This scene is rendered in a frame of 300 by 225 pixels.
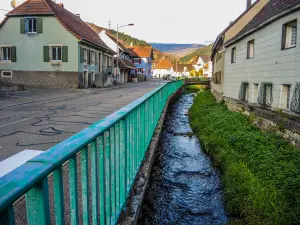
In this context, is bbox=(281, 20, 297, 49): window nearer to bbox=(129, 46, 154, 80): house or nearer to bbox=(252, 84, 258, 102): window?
bbox=(252, 84, 258, 102): window

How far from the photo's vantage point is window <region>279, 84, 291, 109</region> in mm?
9361

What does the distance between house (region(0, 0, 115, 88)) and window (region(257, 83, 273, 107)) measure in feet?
67.7

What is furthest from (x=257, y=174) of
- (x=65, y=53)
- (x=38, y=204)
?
(x=65, y=53)

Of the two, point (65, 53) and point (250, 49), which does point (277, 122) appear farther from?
point (65, 53)

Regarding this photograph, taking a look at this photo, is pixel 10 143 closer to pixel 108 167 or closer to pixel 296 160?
pixel 108 167

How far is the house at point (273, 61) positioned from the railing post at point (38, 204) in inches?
328

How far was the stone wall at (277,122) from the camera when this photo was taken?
7188 mm

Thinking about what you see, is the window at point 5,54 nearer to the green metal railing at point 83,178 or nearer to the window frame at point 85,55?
the window frame at point 85,55

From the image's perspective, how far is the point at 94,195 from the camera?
7.58ft

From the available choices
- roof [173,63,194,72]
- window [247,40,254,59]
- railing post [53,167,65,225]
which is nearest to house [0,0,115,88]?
window [247,40,254,59]

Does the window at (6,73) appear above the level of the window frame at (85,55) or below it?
below

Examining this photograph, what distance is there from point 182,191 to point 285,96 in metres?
5.83

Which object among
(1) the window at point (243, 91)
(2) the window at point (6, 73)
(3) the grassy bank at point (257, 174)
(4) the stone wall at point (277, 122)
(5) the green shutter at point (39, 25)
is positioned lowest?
(3) the grassy bank at point (257, 174)

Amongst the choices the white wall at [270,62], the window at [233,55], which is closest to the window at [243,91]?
the white wall at [270,62]
